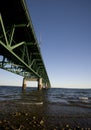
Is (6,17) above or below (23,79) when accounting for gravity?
above

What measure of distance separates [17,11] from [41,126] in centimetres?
681

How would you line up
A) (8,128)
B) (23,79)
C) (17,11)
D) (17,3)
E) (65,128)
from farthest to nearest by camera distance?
1. (23,79)
2. (17,11)
3. (17,3)
4. (65,128)
5. (8,128)

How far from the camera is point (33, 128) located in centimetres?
513

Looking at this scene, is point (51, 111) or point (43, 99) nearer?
point (51, 111)

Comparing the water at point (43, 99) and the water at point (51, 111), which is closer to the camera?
the water at point (51, 111)

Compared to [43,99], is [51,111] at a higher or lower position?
higher

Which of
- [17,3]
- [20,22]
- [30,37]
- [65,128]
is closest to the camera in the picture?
[65,128]

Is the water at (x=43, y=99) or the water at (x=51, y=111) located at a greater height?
the water at (x=51, y=111)

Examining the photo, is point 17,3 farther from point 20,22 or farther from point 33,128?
point 33,128

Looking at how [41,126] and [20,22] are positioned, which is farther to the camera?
[20,22]

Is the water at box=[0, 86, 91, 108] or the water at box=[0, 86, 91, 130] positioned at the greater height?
the water at box=[0, 86, 91, 130]

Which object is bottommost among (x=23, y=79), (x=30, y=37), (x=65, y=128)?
(x=65, y=128)

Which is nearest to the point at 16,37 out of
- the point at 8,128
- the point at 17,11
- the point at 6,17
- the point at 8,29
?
the point at 8,29

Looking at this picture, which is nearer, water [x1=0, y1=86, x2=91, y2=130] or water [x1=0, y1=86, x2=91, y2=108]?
water [x1=0, y1=86, x2=91, y2=130]
